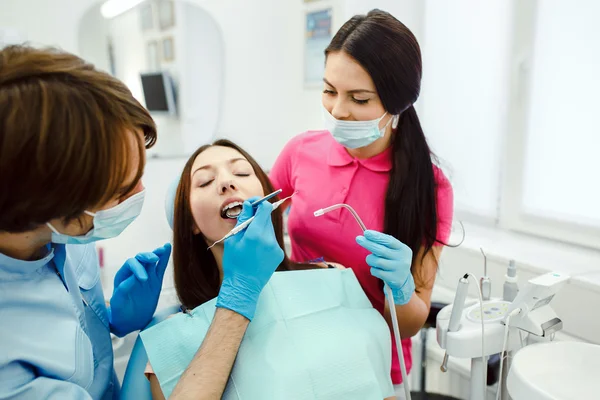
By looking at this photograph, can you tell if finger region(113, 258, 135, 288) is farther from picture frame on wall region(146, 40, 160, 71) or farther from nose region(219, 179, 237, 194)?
picture frame on wall region(146, 40, 160, 71)

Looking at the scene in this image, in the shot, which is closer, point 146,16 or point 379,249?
point 379,249

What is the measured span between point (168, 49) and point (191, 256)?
1.36 meters

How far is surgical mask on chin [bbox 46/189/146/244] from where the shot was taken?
2.70ft

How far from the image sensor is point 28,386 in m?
0.74

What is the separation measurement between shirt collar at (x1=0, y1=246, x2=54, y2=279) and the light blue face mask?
324 mm

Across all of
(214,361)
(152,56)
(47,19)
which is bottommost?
(214,361)

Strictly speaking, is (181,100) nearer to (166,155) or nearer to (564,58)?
(166,155)

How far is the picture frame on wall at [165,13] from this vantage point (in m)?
2.23

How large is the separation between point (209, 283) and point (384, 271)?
0.54m

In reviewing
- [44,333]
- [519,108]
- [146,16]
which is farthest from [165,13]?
[44,333]

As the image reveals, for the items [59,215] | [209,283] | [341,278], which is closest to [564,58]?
[341,278]

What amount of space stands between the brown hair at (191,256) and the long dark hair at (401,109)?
315 mm

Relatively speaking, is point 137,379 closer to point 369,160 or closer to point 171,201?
point 171,201

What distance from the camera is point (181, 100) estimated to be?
237 cm
